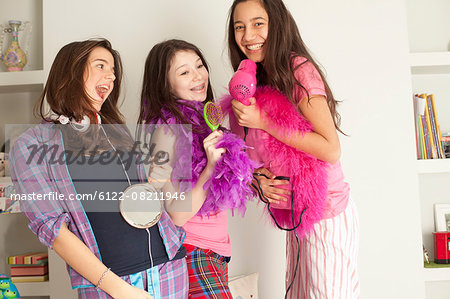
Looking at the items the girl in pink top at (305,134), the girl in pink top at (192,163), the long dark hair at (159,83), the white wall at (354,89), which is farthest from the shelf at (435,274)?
the long dark hair at (159,83)

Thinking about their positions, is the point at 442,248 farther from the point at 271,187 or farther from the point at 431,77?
the point at 271,187

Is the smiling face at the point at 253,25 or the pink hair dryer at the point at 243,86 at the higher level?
the smiling face at the point at 253,25

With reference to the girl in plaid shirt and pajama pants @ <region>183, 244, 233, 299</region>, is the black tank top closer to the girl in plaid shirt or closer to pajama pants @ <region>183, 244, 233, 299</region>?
the girl in plaid shirt

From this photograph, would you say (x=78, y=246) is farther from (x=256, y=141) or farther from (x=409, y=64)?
(x=409, y=64)

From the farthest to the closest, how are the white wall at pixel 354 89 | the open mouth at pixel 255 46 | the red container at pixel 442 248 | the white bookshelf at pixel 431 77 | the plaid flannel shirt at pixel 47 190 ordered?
1. the white bookshelf at pixel 431 77
2. the red container at pixel 442 248
3. the white wall at pixel 354 89
4. the open mouth at pixel 255 46
5. the plaid flannel shirt at pixel 47 190

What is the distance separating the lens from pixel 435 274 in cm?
207

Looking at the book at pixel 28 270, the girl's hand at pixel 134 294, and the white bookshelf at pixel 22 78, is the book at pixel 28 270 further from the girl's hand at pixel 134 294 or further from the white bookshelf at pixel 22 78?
the girl's hand at pixel 134 294

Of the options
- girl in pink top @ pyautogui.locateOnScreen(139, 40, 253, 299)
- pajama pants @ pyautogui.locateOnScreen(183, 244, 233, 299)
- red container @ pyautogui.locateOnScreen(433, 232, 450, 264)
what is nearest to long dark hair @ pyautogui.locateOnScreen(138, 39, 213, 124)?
girl in pink top @ pyautogui.locateOnScreen(139, 40, 253, 299)

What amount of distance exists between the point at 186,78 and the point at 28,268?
1.42 meters

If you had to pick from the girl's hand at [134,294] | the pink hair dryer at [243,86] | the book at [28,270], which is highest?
the pink hair dryer at [243,86]

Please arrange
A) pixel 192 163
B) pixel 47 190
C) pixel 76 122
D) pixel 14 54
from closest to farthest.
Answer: pixel 47 190, pixel 76 122, pixel 192 163, pixel 14 54

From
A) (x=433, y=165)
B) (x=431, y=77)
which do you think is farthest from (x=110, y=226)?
(x=431, y=77)

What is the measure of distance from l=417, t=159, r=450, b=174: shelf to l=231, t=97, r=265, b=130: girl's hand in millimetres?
1132

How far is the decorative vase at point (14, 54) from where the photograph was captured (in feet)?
7.17
